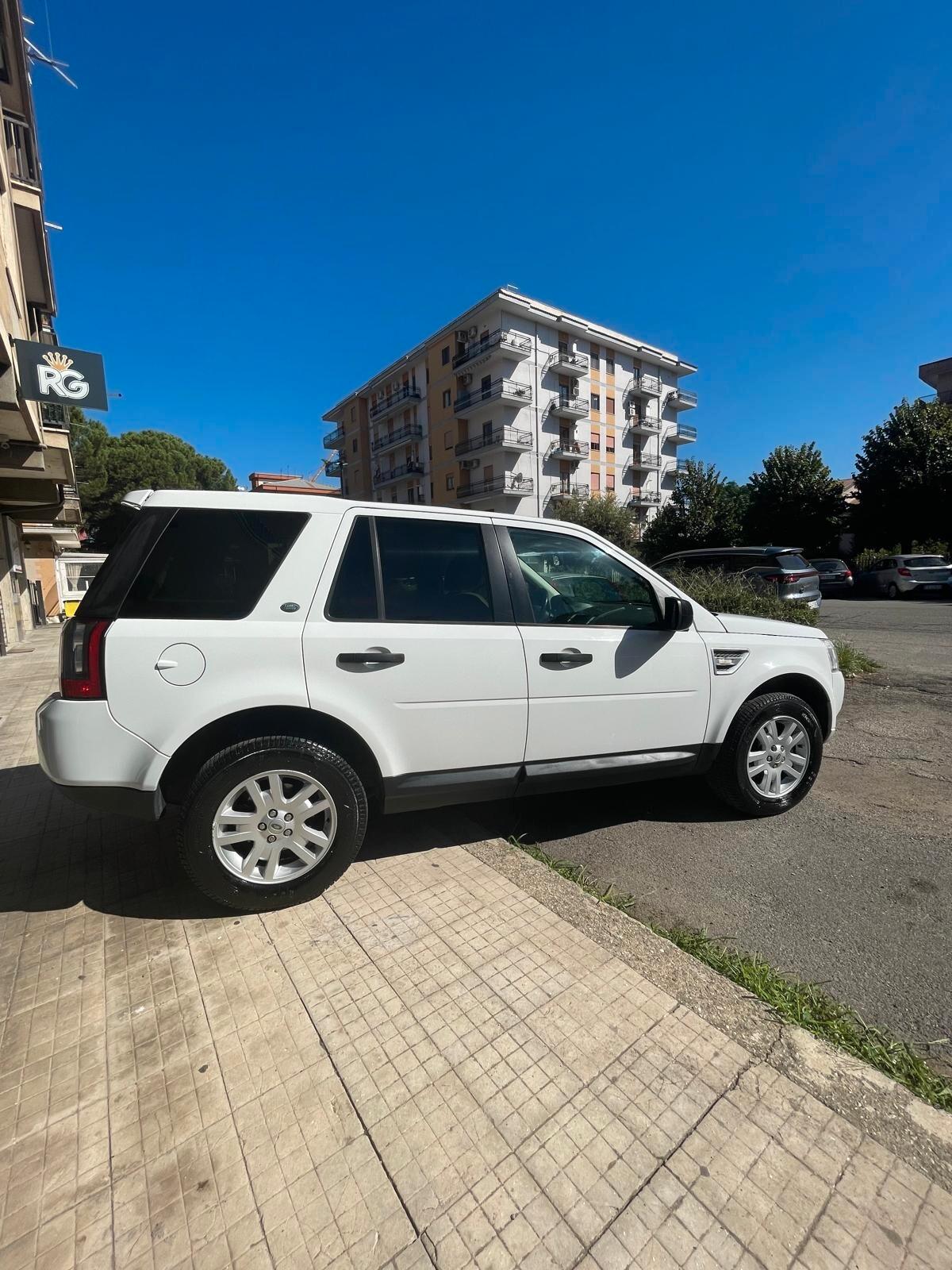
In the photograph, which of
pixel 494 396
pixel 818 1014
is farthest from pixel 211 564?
pixel 494 396

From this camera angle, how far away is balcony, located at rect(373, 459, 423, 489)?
48344 mm

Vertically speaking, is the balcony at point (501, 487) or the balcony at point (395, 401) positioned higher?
the balcony at point (395, 401)

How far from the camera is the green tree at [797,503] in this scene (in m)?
30.9

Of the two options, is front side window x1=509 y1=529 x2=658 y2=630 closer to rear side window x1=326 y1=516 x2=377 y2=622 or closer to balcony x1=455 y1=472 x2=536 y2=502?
rear side window x1=326 y1=516 x2=377 y2=622

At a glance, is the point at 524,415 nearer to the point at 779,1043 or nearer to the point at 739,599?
the point at 739,599

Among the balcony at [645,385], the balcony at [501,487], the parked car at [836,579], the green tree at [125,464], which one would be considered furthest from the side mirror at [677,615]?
the balcony at [645,385]

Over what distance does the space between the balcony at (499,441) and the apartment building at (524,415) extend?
8 centimetres

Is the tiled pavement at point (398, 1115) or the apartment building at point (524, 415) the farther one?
the apartment building at point (524, 415)

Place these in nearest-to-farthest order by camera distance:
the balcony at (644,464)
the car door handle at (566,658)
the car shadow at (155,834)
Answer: the car shadow at (155,834) < the car door handle at (566,658) < the balcony at (644,464)

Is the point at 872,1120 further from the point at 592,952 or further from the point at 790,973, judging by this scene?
the point at 592,952

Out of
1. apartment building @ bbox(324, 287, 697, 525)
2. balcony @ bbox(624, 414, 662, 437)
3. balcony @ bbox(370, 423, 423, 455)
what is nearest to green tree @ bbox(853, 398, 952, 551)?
apartment building @ bbox(324, 287, 697, 525)

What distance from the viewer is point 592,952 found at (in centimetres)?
230

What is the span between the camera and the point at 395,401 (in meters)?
49.3

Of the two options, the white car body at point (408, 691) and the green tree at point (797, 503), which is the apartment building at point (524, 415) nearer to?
the green tree at point (797, 503)
